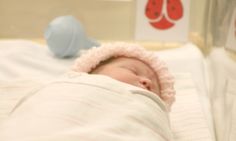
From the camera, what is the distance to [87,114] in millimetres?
603

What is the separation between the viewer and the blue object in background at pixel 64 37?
1.15m

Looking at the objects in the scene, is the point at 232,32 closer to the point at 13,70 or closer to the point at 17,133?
the point at 17,133

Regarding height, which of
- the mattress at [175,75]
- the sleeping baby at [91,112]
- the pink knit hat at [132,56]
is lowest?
the mattress at [175,75]

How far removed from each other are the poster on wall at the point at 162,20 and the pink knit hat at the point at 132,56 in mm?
502

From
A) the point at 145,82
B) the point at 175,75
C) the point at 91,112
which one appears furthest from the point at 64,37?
the point at 91,112

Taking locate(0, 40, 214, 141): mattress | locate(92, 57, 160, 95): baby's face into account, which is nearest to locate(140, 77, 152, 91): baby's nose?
locate(92, 57, 160, 95): baby's face

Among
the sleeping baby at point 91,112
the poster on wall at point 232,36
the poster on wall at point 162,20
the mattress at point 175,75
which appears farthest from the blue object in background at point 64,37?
the poster on wall at point 232,36

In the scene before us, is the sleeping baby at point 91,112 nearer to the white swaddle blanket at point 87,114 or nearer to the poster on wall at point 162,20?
the white swaddle blanket at point 87,114

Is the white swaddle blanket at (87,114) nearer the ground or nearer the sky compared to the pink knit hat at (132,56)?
nearer the sky

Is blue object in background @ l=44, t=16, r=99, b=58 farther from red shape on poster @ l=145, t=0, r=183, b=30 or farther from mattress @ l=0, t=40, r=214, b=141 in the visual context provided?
red shape on poster @ l=145, t=0, r=183, b=30

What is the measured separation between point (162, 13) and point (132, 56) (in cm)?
52

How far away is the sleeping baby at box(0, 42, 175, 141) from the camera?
0.56 metres

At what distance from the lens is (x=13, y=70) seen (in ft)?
3.71

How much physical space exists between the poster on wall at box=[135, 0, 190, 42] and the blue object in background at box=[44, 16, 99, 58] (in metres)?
0.25
